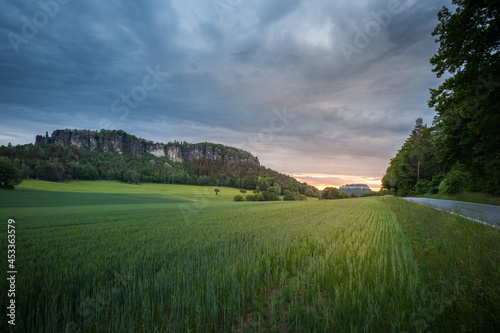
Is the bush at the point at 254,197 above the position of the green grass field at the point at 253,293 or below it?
below

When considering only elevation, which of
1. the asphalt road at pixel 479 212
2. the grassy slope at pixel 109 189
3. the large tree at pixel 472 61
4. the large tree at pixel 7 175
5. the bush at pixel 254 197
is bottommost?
the bush at pixel 254 197

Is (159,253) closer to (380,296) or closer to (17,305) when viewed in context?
(17,305)

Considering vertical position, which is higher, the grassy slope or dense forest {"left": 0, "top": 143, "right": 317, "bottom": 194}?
dense forest {"left": 0, "top": 143, "right": 317, "bottom": 194}

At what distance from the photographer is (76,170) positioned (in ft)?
277

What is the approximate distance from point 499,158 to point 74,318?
29.3 metres

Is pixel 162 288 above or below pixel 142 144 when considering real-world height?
below

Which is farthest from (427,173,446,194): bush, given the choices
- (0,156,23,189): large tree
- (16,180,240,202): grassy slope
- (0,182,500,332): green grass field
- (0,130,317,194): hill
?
(0,156,23,189): large tree

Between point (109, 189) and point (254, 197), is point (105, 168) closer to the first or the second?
point (109, 189)

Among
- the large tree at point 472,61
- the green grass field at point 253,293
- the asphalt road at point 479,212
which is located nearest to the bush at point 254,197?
the asphalt road at point 479,212

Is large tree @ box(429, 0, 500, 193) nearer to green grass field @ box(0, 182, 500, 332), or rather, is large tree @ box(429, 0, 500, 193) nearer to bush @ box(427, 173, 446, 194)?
green grass field @ box(0, 182, 500, 332)

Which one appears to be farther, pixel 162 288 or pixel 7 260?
pixel 7 260

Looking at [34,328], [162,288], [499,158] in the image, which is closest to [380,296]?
[162,288]

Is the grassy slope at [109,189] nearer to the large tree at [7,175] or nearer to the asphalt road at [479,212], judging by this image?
the large tree at [7,175]

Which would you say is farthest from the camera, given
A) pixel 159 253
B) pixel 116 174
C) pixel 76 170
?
pixel 116 174
